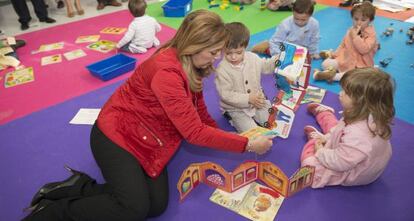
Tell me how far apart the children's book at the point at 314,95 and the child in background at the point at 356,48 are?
181 millimetres

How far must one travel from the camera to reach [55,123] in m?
2.12

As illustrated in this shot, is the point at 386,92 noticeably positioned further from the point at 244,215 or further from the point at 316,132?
the point at 244,215

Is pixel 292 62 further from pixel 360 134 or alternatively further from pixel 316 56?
pixel 316 56

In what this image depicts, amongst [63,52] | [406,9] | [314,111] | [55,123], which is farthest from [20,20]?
[406,9]

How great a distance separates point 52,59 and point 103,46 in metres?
0.49

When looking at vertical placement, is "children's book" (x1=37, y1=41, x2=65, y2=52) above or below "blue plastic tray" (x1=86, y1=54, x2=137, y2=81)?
below

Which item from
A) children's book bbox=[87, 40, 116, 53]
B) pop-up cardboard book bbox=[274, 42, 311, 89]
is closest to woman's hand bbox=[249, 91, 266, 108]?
pop-up cardboard book bbox=[274, 42, 311, 89]

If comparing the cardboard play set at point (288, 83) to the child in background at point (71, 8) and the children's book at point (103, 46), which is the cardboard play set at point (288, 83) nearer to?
the children's book at point (103, 46)

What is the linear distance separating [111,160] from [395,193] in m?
1.33

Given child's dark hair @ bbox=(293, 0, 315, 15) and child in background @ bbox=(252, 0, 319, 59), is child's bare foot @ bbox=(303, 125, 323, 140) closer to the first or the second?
child in background @ bbox=(252, 0, 319, 59)

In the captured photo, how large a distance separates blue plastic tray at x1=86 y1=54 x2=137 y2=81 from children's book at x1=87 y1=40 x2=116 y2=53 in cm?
42

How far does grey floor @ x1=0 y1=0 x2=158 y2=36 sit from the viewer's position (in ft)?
12.3

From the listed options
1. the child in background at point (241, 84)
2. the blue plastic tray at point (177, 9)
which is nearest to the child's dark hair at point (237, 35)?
the child in background at point (241, 84)

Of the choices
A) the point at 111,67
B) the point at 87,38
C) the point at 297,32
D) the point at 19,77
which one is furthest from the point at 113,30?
the point at 297,32
